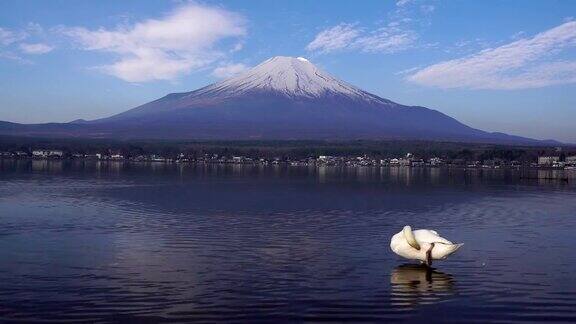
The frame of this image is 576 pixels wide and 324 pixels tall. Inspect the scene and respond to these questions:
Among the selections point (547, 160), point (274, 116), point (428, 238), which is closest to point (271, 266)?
point (428, 238)

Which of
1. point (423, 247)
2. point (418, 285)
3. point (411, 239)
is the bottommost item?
point (418, 285)

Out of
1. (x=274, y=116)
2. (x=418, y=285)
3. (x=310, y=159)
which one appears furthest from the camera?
(x=274, y=116)

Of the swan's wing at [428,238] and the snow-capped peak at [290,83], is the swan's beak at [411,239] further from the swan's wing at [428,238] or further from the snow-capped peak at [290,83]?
the snow-capped peak at [290,83]

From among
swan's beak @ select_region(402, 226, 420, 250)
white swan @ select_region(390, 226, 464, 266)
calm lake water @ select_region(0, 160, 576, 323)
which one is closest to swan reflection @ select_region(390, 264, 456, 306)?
calm lake water @ select_region(0, 160, 576, 323)

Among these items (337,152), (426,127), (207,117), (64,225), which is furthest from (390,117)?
(64,225)

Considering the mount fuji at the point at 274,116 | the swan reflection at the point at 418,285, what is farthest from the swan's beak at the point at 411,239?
the mount fuji at the point at 274,116

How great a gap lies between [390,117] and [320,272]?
427 feet

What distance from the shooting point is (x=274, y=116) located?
397 ft

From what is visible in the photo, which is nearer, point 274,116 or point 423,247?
point 423,247

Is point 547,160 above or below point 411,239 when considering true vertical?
Answer: above

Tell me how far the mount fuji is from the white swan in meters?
90.5

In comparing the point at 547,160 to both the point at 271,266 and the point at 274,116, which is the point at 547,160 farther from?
the point at 271,266

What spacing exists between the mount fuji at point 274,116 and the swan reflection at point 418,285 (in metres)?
91.0

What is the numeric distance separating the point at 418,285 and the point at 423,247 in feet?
3.98
